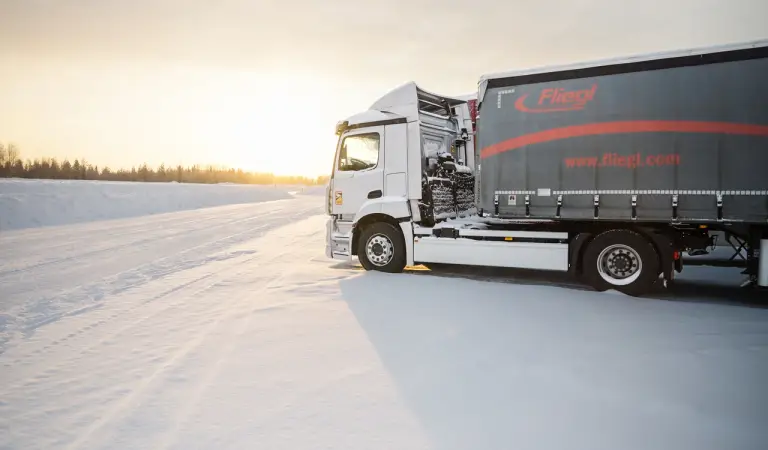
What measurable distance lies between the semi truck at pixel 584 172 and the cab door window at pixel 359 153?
3 cm

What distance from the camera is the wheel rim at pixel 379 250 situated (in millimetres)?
9555

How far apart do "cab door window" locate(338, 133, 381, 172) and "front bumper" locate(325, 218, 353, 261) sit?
1.21m

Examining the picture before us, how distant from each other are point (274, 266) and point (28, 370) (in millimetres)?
5650

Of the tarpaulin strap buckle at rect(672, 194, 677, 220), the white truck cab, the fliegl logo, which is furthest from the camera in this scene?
the white truck cab

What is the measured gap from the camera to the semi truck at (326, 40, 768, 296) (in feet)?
22.3

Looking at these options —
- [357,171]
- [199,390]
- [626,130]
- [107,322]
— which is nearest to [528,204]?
[626,130]

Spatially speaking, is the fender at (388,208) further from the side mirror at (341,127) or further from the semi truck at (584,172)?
the side mirror at (341,127)

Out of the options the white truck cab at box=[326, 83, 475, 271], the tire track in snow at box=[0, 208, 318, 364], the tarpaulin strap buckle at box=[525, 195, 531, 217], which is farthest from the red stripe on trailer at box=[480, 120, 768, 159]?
the tire track in snow at box=[0, 208, 318, 364]

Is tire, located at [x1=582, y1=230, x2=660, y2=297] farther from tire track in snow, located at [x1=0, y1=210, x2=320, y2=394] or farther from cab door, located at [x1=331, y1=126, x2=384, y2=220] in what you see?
tire track in snow, located at [x1=0, y1=210, x2=320, y2=394]

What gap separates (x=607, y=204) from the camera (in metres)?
7.49

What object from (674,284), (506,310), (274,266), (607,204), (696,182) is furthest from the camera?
(274,266)

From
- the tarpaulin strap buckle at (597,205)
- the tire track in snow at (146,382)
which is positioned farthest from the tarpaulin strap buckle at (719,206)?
the tire track in snow at (146,382)

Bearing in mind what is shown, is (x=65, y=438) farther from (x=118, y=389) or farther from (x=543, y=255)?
(x=543, y=255)

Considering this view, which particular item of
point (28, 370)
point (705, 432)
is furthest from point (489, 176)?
point (28, 370)
